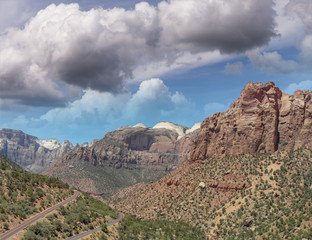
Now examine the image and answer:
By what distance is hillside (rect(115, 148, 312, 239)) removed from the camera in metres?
76.4

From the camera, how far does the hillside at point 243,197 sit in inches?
3007

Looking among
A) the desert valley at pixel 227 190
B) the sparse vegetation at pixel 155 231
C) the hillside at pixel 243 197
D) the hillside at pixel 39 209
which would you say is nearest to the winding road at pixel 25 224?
the hillside at pixel 39 209

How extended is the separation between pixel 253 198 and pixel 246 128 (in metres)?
40.1

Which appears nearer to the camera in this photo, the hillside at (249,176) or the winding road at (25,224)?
the winding road at (25,224)

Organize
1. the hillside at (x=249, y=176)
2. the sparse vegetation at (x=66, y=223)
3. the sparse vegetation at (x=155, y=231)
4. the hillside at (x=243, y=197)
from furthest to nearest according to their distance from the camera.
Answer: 1. the hillside at (x=249, y=176)
2. the hillside at (x=243, y=197)
3. the sparse vegetation at (x=155, y=231)
4. the sparse vegetation at (x=66, y=223)

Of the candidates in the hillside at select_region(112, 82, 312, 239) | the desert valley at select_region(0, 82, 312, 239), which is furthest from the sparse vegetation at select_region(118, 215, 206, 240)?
the hillside at select_region(112, 82, 312, 239)

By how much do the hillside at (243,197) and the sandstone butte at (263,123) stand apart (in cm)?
536

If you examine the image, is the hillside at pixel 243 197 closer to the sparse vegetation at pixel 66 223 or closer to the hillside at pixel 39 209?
the hillside at pixel 39 209

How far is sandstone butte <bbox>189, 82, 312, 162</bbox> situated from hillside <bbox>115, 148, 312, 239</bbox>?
5.36 metres

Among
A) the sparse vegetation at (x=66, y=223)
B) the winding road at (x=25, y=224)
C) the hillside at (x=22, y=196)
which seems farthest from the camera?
the hillside at (x=22, y=196)

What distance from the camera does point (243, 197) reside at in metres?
99.7

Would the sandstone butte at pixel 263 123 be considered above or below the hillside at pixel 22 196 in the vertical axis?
above

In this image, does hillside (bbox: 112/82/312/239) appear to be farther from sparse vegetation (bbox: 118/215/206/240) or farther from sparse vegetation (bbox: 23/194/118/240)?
sparse vegetation (bbox: 23/194/118/240)

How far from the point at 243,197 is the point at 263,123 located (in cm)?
3806
